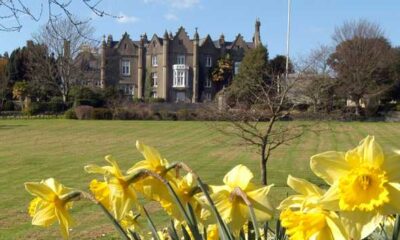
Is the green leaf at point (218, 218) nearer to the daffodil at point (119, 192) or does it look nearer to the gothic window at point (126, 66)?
the daffodil at point (119, 192)

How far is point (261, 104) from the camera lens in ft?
53.4

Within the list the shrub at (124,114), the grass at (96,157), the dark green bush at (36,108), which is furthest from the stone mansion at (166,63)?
the grass at (96,157)

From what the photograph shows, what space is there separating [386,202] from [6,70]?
72597 millimetres

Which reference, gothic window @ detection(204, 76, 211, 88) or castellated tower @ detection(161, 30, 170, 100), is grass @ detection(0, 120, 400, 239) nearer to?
castellated tower @ detection(161, 30, 170, 100)

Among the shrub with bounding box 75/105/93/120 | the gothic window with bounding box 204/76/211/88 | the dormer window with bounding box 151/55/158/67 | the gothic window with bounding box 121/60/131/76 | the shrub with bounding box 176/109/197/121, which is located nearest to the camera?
the shrub with bounding box 75/105/93/120

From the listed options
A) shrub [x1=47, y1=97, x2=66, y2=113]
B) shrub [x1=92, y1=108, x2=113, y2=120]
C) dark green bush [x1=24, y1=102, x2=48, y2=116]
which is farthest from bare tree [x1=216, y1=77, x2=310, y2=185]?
shrub [x1=47, y1=97, x2=66, y2=113]

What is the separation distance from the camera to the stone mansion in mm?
76562

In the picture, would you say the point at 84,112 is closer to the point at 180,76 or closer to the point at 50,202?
the point at 180,76

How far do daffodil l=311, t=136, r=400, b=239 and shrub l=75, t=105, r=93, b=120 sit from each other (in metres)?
50.3

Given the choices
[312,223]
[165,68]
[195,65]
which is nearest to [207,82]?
[195,65]

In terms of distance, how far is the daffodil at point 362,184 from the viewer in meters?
1.04

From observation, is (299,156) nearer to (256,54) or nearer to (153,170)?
(153,170)

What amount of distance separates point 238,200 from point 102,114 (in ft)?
164

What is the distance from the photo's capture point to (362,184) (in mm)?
1035
